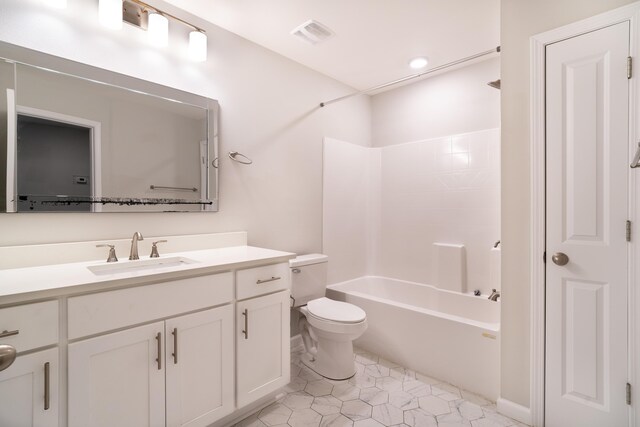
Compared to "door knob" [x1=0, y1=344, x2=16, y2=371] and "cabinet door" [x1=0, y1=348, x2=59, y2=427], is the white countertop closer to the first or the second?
"cabinet door" [x1=0, y1=348, x2=59, y2=427]

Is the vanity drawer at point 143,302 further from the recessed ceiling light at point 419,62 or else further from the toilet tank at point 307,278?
the recessed ceiling light at point 419,62

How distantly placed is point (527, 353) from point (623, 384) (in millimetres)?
364

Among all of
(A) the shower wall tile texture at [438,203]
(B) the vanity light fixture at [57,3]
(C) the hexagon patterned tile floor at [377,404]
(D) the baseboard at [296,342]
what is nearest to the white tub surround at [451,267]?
(A) the shower wall tile texture at [438,203]

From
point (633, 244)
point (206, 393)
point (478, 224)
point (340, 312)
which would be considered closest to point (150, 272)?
point (206, 393)

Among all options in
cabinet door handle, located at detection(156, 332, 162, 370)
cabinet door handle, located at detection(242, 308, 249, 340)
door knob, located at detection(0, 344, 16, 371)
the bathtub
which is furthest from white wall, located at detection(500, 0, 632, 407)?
door knob, located at detection(0, 344, 16, 371)

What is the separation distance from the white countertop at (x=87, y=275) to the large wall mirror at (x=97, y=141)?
0.32 m

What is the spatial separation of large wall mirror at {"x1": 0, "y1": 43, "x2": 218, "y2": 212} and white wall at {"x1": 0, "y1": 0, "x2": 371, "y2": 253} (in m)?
0.07

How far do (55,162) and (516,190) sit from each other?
2.35 metres

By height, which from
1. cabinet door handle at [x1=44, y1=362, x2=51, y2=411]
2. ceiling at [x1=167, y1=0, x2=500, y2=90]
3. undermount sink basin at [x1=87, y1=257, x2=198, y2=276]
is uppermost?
ceiling at [x1=167, y1=0, x2=500, y2=90]

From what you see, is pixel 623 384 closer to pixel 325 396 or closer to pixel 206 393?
pixel 325 396

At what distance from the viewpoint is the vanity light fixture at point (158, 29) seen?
171 centimetres

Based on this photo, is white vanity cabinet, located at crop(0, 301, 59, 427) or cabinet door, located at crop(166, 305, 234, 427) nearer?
white vanity cabinet, located at crop(0, 301, 59, 427)

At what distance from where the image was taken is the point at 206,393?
4.67 ft

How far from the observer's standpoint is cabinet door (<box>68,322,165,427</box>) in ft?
3.58
